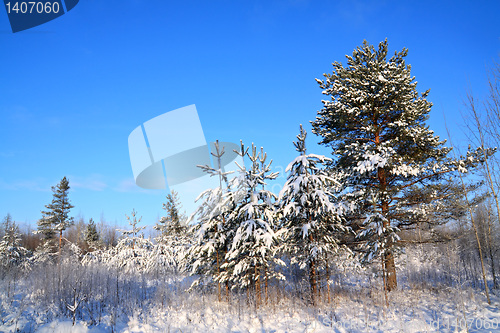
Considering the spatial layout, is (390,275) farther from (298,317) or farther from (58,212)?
(58,212)

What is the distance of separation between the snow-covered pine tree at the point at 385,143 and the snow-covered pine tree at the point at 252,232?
3.85 m

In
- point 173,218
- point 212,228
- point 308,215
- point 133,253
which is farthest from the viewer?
point 173,218

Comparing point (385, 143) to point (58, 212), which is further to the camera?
point (58, 212)

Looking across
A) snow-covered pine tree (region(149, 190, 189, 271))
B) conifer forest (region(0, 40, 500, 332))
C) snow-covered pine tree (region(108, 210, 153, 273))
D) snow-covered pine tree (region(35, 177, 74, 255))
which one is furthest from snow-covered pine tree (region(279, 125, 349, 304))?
snow-covered pine tree (region(35, 177, 74, 255))

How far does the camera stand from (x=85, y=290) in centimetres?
969

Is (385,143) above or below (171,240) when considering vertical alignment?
above

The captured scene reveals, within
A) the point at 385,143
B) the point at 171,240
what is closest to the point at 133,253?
the point at 171,240

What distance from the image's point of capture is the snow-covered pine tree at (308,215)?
1048 cm

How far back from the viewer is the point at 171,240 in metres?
23.3

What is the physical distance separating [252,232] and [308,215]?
8.09 ft

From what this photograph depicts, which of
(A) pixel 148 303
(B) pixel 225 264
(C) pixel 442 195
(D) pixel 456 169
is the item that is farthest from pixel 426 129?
(A) pixel 148 303

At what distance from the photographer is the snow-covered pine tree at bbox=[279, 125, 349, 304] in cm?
1048

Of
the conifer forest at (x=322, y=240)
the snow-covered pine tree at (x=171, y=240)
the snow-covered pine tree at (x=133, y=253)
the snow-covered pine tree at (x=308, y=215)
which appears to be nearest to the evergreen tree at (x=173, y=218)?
the snow-covered pine tree at (x=171, y=240)

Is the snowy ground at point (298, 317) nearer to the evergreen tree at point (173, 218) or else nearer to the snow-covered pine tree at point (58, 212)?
the evergreen tree at point (173, 218)
